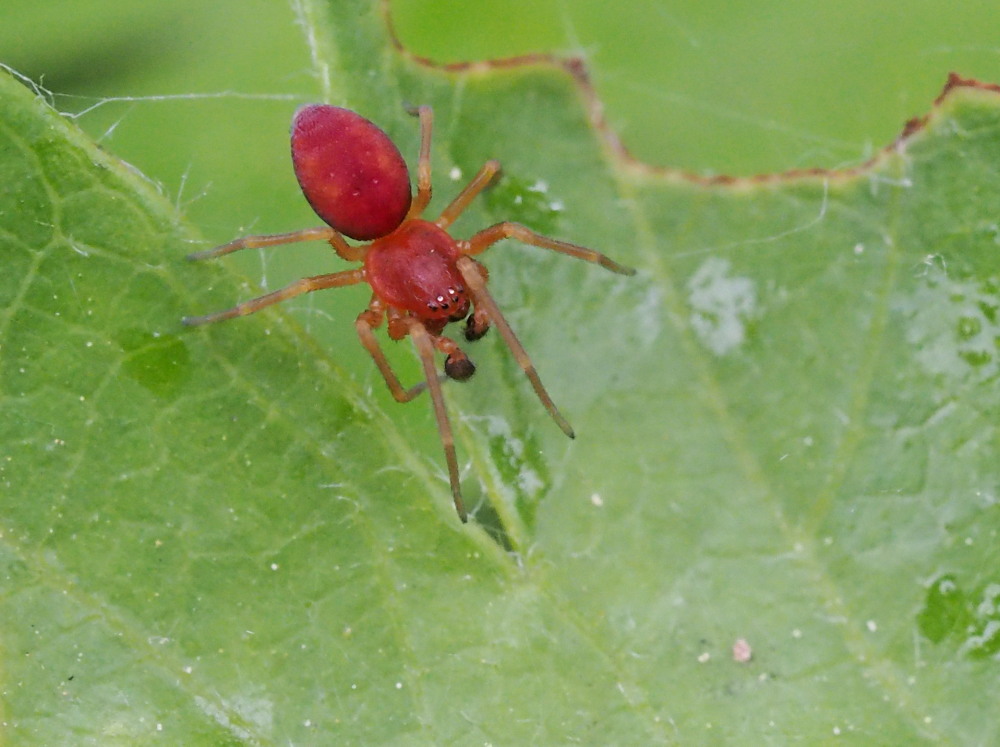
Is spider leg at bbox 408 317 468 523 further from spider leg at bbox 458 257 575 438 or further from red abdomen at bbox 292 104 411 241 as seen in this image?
red abdomen at bbox 292 104 411 241

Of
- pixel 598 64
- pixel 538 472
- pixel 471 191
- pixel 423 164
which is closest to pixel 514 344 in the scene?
pixel 538 472

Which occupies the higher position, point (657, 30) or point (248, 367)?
point (657, 30)

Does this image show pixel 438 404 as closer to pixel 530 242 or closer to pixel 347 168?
pixel 530 242

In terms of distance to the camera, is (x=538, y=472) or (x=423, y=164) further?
(x=423, y=164)

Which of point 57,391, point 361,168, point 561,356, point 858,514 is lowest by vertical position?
point 858,514

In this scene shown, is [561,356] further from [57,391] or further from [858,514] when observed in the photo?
[57,391]

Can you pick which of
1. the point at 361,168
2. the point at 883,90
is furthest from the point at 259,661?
the point at 883,90
